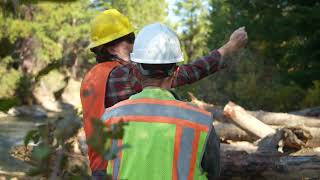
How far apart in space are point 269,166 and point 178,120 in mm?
4393

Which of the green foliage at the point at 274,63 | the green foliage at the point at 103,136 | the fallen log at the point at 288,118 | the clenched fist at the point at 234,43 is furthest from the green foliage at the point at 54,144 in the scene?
the green foliage at the point at 274,63

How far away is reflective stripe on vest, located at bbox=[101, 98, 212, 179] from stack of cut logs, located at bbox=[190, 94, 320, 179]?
13.8 feet

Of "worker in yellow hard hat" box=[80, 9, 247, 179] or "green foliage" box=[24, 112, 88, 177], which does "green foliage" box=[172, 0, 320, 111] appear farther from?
"green foliage" box=[24, 112, 88, 177]

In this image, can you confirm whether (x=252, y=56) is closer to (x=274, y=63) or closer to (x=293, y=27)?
(x=274, y=63)

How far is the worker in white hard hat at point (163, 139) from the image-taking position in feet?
6.71

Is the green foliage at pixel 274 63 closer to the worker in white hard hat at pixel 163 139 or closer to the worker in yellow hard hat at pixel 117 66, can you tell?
the worker in yellow hard hat at pixel 117 66

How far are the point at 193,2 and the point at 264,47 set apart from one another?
56950 mm

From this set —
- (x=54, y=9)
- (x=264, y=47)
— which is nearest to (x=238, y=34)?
(x=264, y=47)

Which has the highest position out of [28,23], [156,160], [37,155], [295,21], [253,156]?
[37,155]

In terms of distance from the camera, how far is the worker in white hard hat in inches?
80.5

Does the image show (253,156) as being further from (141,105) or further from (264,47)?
(264,47)

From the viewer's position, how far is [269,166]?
20.6ft

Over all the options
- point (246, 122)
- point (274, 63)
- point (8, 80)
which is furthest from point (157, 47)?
point (8, 80)

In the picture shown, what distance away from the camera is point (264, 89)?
76.6 ft
